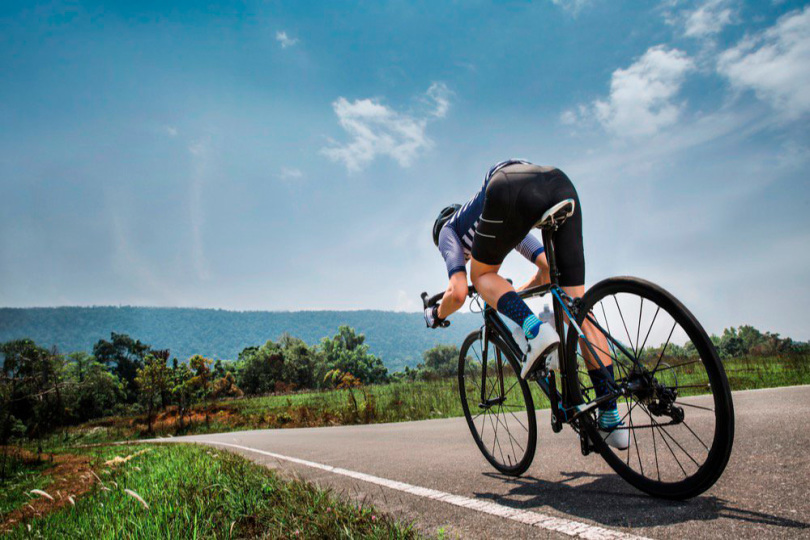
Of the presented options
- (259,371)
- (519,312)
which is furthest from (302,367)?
(519,312)

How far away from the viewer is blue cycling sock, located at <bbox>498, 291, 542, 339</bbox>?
100 inches

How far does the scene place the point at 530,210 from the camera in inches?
99.3

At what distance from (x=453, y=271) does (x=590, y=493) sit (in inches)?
70.0

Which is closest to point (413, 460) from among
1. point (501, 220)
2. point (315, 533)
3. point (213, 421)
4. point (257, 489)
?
point (257, 489)

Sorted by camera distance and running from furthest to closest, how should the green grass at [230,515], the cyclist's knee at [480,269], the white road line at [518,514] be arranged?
the cyclist's knee at [480,269]
the green grass at [230,515]
the white road line at [518,514]

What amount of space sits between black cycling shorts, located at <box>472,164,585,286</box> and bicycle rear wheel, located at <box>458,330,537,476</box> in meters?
0.83

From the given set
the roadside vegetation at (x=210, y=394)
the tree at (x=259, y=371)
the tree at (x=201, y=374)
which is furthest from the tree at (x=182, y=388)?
the tree at (x=259, y=371)

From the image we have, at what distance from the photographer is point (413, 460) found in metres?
4.07

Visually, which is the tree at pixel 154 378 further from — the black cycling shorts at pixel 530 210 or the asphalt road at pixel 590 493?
the black cycling shorts at pixel 530 210

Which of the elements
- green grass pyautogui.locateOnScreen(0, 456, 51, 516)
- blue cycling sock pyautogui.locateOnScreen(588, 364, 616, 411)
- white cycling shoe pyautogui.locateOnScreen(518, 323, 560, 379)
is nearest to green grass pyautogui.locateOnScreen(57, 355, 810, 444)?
blue cycling sock pyautogui.locateOnScreen(588, 364, 616, 411)

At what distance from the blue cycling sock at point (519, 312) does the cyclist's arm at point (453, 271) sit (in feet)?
1.86

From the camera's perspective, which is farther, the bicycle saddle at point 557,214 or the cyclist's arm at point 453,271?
the cyclist's arm at point 453,271

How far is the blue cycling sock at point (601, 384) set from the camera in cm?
232

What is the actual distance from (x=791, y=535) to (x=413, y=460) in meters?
3.04
